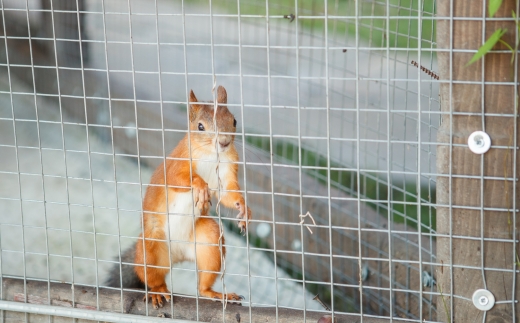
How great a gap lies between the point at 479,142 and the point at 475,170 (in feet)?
0.28

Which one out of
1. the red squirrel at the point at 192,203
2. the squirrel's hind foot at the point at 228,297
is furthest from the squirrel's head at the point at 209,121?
the squirrel's hind foot at the point at 228,297

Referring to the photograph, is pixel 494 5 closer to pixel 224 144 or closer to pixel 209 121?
pixel 224 144

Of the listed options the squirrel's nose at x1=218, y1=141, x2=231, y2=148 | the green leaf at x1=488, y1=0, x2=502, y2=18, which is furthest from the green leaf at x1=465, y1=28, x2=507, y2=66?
the squirrel's nose at x1=218, y1=141, x2=231, y2=148

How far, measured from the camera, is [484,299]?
6.42ft

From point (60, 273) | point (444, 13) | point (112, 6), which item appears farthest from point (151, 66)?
point (444, 13)

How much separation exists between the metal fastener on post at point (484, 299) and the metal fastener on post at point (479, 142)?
0.41 m

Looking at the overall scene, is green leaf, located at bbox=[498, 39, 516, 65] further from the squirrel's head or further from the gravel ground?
the gravel ground

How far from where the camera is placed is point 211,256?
2727mm

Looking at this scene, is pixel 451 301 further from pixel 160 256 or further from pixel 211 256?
pixel 160 256

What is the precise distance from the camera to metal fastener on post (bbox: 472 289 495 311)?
1.96 meters

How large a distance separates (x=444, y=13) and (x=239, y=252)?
274 centimetres

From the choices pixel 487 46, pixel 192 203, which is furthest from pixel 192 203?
pixel 487 46

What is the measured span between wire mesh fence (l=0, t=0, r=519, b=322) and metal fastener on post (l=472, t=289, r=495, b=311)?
0.08 feet

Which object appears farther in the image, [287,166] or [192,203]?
[192,203]
